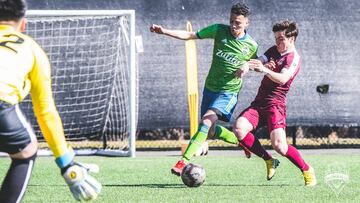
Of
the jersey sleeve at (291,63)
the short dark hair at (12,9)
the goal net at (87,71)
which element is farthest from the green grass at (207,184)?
the short dark hair at (12,9)

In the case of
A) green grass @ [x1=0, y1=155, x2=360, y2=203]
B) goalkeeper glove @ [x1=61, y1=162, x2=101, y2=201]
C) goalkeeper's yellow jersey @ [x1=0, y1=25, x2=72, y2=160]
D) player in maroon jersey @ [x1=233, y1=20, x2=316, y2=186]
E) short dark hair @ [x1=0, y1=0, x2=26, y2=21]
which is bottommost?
green grass @ [x1=0, y1=155, x2=360, y2=203]

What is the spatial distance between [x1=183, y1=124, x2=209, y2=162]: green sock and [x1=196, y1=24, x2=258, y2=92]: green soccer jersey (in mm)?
601

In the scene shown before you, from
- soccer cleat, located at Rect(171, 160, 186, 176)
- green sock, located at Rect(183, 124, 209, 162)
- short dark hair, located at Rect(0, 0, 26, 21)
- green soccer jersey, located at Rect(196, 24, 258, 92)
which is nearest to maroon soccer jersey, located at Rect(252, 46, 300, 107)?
green soccer jersey, located at Rect(196, 24, 258, 92)

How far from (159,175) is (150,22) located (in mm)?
5281

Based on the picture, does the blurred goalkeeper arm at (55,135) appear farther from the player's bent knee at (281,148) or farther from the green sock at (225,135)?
the green sock at (225,135)

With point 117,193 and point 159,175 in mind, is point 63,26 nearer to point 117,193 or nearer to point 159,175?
point 159,175

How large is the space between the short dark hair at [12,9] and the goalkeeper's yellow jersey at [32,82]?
0.12 meters

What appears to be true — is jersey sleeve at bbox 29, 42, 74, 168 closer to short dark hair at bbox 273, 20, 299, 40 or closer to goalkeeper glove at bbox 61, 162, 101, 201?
goalkeeper glove at bbox 61, 162, 101, 201

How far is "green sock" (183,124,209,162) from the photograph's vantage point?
29.5 feet

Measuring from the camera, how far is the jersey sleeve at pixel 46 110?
4.43 meters

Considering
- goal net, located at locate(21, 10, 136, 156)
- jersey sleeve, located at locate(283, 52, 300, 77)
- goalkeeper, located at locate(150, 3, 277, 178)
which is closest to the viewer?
jersey sleeve, located at locate(283, 52, 300, 77)

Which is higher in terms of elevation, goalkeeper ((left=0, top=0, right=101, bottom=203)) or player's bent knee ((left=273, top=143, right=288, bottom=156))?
goalkeeper ((left=0, top=0, right=101, bottom=203))

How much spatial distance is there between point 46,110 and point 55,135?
13 cm

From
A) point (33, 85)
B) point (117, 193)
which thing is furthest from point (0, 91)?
point (117, 193)
